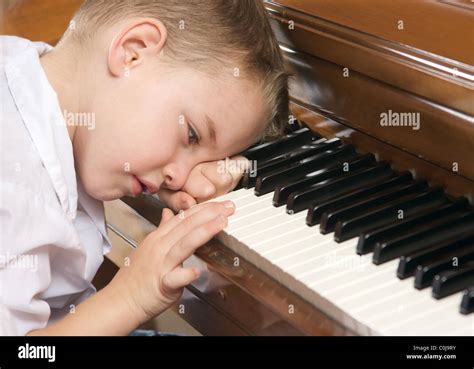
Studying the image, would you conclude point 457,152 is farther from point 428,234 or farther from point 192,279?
point 192,279

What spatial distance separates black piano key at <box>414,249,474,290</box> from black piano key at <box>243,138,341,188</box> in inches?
17.6

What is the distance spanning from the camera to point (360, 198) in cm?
141

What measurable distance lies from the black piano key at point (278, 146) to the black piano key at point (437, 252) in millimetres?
478

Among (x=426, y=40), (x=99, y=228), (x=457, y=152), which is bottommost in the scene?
(x=99, y=228)

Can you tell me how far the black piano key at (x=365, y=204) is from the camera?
4.44 ft

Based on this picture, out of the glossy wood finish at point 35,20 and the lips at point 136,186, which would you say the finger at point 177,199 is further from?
the glossy wood finish at point 35,20

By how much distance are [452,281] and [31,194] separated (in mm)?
759

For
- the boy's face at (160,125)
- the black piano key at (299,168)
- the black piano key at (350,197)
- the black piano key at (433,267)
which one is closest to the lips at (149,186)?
the boy's face at (160,125)

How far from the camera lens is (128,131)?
151 centimetres

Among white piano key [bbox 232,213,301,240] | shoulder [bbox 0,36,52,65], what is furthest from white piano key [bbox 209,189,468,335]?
shoulder [bbox 0,36,52,65]

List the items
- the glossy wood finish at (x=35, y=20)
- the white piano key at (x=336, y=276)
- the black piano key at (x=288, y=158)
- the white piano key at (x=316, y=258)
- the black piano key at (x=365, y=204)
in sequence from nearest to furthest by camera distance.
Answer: the white piano key at (x=336, y=276), the white piano key at (x=316, y=258), the black piano key at (x=365, y=204), the black piano key at (x=288, y=158), the glossy wood finish at (x=35, y=20)

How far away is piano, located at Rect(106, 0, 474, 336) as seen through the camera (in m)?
1.18

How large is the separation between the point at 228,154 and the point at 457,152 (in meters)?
0.47


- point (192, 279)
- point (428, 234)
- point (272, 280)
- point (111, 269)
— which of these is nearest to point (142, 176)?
point (192, 279)
